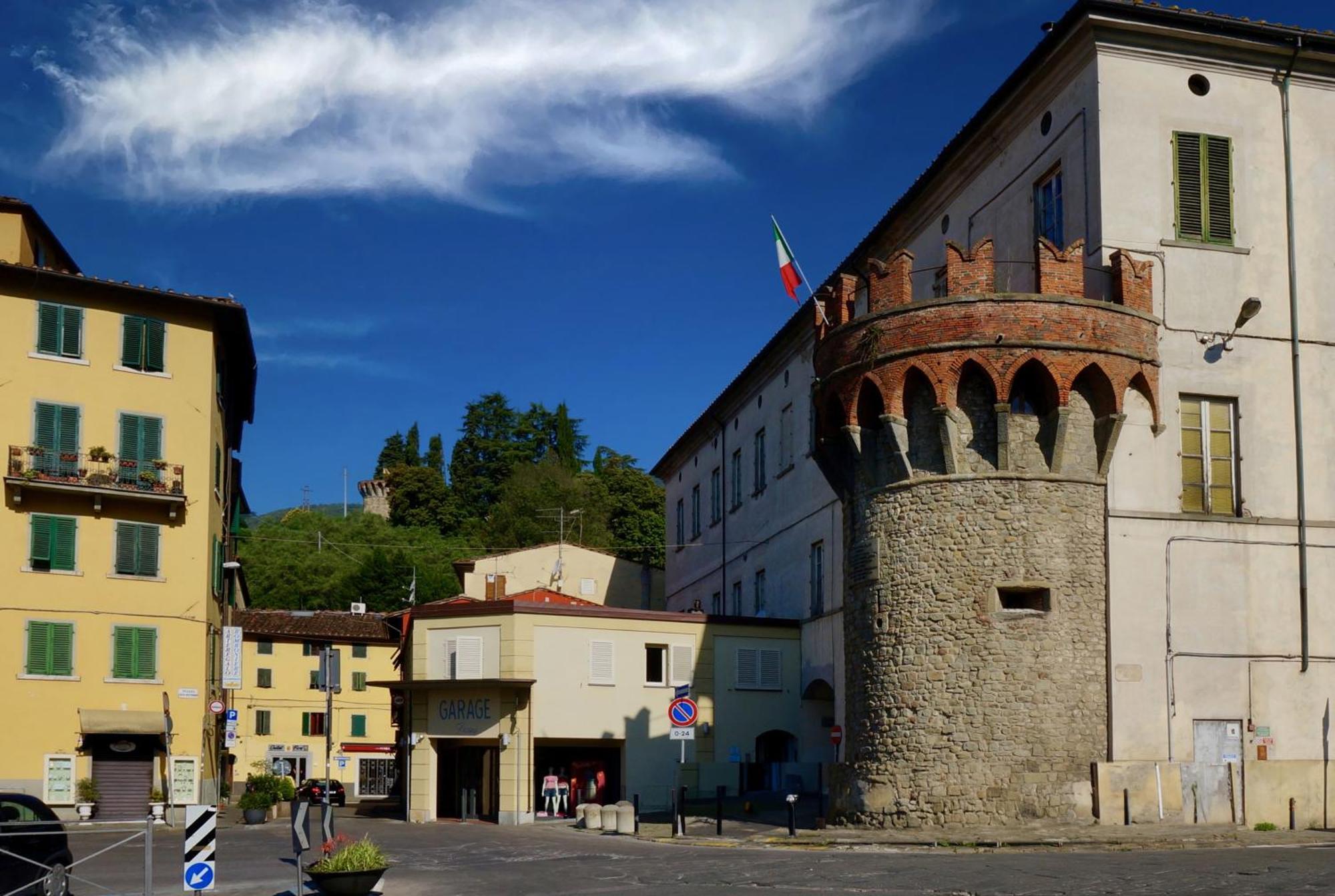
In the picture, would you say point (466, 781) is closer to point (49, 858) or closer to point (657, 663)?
point (657, 663)

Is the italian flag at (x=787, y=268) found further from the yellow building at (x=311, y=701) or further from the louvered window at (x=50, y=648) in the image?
the yellow building at (x=311, y=701)

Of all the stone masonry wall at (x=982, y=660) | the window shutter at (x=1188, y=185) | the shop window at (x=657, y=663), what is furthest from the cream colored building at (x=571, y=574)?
the window shutter at (x=1188, y=185)

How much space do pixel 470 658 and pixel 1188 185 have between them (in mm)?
20448

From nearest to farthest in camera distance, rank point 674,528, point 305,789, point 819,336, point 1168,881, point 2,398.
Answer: point 1168,881 → point 819,336 → point 2,398 → point 305,789 → point 674,528

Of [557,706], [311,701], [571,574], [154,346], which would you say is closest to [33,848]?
[557,706]

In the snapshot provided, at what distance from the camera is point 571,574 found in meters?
67.6

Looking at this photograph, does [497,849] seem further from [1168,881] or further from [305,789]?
[305,789]

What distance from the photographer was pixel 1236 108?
28562mm

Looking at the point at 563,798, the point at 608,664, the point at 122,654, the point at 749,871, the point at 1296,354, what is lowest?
the point at 563,798

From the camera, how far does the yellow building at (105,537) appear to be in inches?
1426

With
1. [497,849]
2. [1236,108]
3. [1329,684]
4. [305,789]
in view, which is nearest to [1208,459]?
[1329,684]

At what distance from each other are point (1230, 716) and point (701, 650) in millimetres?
16027

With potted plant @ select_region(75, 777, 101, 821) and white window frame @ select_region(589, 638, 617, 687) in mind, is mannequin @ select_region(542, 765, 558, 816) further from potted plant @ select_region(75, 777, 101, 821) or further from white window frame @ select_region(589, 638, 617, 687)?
potted plant @ select_region(75, 777, 101, 821)

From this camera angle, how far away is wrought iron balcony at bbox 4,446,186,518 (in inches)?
1435
